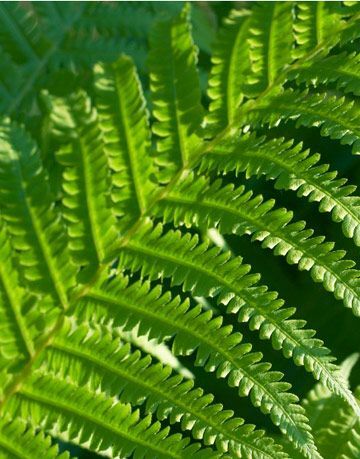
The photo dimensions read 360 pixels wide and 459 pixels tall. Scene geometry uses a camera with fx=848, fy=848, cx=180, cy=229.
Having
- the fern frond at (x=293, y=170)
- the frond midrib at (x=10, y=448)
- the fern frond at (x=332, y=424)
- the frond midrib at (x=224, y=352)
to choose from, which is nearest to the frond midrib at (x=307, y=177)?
the fern frond at (x=293, y=170)

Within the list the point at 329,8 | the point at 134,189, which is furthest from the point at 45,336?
the point at 329,8

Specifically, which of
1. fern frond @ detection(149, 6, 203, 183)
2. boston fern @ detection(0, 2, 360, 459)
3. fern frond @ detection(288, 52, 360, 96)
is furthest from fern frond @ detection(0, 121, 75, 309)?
fern frond @ detection(288, 52, 360, 96)

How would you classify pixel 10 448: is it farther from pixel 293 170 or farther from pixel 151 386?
pixel 293 170

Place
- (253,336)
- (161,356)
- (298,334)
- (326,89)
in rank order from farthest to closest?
(326,89) → (253,336) → (161,356) → (298,334)

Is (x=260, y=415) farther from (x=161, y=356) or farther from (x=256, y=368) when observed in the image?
(x=256, y=368)

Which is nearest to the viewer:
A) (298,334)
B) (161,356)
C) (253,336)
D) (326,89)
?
(298,334)

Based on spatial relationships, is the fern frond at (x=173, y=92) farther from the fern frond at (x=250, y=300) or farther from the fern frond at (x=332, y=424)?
the fern frond at (x=332, y=424)

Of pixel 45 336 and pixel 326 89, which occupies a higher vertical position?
pixel 326 89
